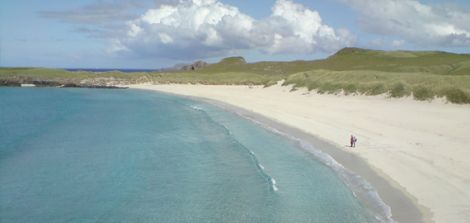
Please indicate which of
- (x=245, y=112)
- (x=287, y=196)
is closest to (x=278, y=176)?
(x=287, y=196)

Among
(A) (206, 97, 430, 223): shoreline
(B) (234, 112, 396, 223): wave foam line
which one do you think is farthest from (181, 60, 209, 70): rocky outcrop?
(B) (234, 112, 396, 223): wave foam line

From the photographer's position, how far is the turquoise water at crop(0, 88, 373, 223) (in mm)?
14766

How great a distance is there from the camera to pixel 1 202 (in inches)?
633

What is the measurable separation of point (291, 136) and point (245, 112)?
643 inches

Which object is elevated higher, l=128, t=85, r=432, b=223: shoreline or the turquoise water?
l=128, t=85, r=432, b=223: shoreline

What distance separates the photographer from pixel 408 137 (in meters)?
25.0

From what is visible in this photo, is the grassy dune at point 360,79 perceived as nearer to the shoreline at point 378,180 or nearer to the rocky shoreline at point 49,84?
the rocky shoreline at point 49,84

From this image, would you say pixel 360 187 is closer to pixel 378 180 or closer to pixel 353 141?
pixel 378 180

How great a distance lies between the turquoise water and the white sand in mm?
2208

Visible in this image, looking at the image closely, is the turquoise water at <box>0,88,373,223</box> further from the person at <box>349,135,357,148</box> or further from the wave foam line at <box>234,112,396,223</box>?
the person at <box>349,135,357,148</box>

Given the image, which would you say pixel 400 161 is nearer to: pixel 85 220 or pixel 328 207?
pixel 328 207

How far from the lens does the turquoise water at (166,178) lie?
14.8 m

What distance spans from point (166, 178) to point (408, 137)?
1276cm

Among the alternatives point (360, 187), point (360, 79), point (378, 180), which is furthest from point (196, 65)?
point (360, 187)
